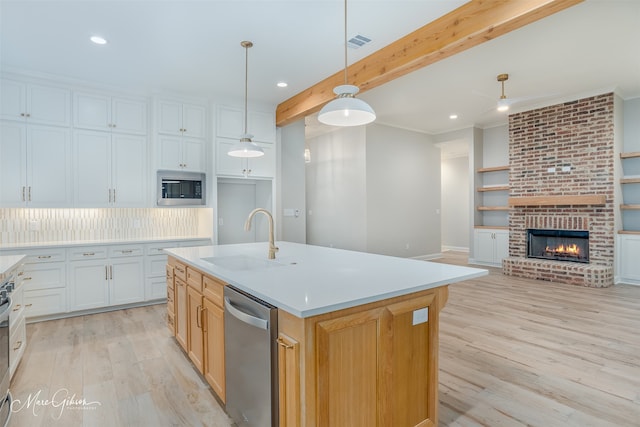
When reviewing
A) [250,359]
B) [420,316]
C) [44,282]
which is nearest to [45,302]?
[44,282]

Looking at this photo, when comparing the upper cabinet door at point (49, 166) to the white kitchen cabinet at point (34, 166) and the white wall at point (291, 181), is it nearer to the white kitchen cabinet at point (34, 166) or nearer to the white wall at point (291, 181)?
the white kitchen cabinet at point (34, 166)

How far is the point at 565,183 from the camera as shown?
5.91 meters

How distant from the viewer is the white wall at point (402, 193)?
716 cm

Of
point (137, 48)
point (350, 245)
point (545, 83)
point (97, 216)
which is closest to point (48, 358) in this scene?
point (97, 216)

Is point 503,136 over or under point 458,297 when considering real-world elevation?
over

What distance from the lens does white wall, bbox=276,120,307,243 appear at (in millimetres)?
5664

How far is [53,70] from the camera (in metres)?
3.90

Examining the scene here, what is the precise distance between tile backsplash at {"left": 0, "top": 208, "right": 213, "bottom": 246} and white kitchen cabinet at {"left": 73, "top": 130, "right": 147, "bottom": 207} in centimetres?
35

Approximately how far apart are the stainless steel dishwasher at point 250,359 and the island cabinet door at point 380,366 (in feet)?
0.88

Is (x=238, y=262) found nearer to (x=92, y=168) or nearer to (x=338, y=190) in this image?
(x=92, y=168)

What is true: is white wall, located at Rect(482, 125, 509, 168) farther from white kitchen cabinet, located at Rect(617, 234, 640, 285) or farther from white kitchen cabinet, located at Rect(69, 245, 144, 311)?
white kitchen cabinet, located at Rect(69, 245, 144, 311)

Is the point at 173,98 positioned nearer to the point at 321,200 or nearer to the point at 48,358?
the point at 48,358

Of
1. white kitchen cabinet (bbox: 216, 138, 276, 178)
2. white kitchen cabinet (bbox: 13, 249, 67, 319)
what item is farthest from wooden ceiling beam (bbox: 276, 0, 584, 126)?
white kitchen cabinet (bbox: 13, 249, 67, 319)

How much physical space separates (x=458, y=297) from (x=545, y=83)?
3356 mm
